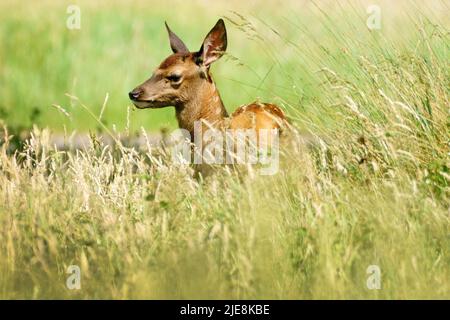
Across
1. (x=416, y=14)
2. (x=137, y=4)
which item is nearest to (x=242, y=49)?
(x=137, y=4)

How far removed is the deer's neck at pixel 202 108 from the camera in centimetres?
952

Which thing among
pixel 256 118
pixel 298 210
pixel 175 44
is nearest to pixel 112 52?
pixel 175 44

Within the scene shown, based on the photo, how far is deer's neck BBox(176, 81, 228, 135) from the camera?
9.52 m

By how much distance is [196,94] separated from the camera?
9.51 m

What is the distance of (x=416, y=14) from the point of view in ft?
30.8

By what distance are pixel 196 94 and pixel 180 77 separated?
0.20 meters

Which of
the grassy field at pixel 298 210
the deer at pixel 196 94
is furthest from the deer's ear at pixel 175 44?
the grassy field at pixel 298 210

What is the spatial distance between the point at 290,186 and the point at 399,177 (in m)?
0.73

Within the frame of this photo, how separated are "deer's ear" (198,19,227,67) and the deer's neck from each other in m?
0.20

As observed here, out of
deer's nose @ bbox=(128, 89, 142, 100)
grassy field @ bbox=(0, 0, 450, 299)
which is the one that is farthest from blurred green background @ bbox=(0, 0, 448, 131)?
grassy field @ bbox=(0, 0, 450, 299)

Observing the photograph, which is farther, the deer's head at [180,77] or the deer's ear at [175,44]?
the deer's ear at [175,44]

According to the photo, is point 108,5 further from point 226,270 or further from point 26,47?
point 226,270

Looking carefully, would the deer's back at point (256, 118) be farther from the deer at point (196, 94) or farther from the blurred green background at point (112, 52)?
the blurred green background at point (112, 52)

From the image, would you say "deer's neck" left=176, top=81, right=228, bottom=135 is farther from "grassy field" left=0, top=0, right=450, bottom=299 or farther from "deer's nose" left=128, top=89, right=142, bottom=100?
"grassy field" left=0, top=0, right=450, bottom=299
